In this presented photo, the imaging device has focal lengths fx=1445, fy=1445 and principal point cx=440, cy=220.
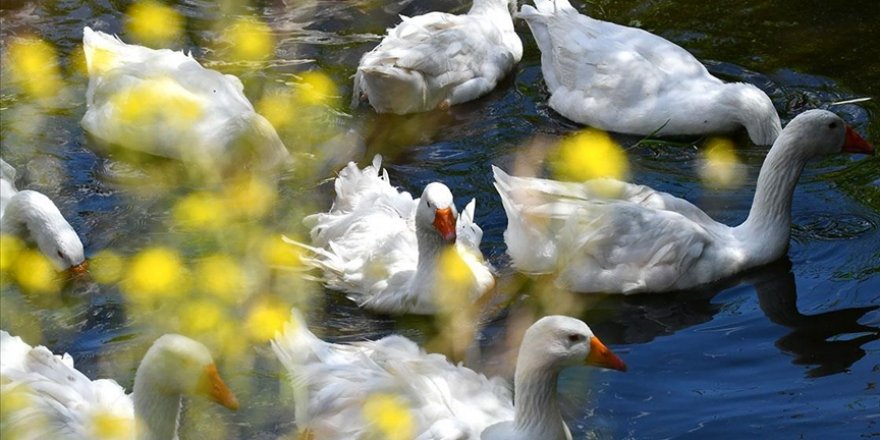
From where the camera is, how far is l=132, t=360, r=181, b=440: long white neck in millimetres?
6672

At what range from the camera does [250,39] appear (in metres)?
12.5

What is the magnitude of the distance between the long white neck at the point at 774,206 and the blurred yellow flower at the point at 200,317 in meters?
3.29

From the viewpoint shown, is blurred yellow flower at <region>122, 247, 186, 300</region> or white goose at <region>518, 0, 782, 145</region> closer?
blurred yellow flower at <region>122, 247, 186, 300</region>

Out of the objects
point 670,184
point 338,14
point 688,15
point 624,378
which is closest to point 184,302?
point 624,378

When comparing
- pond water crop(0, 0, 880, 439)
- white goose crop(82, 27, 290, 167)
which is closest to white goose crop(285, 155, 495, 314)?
pond water crop(0, 0, 880, 439)

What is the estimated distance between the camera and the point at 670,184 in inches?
398

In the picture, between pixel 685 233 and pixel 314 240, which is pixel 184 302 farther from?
pixel 685 233

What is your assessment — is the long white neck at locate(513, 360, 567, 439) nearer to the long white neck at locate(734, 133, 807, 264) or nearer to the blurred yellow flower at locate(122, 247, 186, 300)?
the long white neck at locate(734, 133, 807, 264)

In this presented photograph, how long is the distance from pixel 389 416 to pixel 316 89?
5139 mm

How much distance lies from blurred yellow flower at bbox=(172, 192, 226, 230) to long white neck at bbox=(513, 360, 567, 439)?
3.44 metres

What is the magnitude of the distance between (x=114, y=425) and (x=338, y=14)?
6545mm

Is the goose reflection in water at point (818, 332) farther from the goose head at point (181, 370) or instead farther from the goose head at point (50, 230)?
the goose head at point (50, 230)

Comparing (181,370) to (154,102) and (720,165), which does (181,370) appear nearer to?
(154,102)

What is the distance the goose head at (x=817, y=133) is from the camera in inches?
360
